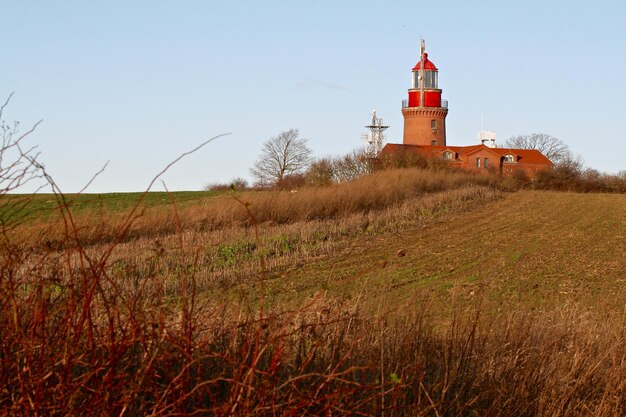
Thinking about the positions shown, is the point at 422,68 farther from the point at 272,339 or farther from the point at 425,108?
the point at 272,339

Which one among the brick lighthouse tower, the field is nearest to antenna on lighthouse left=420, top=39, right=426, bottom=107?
the brick lighthouse tower

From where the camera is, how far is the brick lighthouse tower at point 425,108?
76.8 meters

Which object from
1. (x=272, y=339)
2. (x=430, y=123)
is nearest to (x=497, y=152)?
(x=430, y=123)

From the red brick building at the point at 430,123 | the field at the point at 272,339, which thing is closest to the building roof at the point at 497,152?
the red brick building at the point at 430,123

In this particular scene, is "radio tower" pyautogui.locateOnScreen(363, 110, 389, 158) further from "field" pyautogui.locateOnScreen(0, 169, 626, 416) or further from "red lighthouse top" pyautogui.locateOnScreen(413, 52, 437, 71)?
"field" pyautogui.locateOnScreen(0, 169, 626, 416)

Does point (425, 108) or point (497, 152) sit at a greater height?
point (425, 108)

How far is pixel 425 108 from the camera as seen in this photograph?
76375 mm

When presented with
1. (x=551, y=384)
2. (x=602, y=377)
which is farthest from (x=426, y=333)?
(x=602, y=377)

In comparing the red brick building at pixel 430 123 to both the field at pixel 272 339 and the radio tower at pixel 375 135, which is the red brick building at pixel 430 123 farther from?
the field at pixel 272 339

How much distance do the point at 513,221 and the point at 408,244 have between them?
6.85m

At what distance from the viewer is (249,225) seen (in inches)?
1041

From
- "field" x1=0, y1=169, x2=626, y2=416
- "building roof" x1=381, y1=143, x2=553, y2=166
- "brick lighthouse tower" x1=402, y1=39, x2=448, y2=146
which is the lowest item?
"field" x1=0, y1=169, x2=626, y2=416

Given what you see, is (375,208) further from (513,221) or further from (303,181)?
(303,181)

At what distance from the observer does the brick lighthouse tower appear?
7681cm
